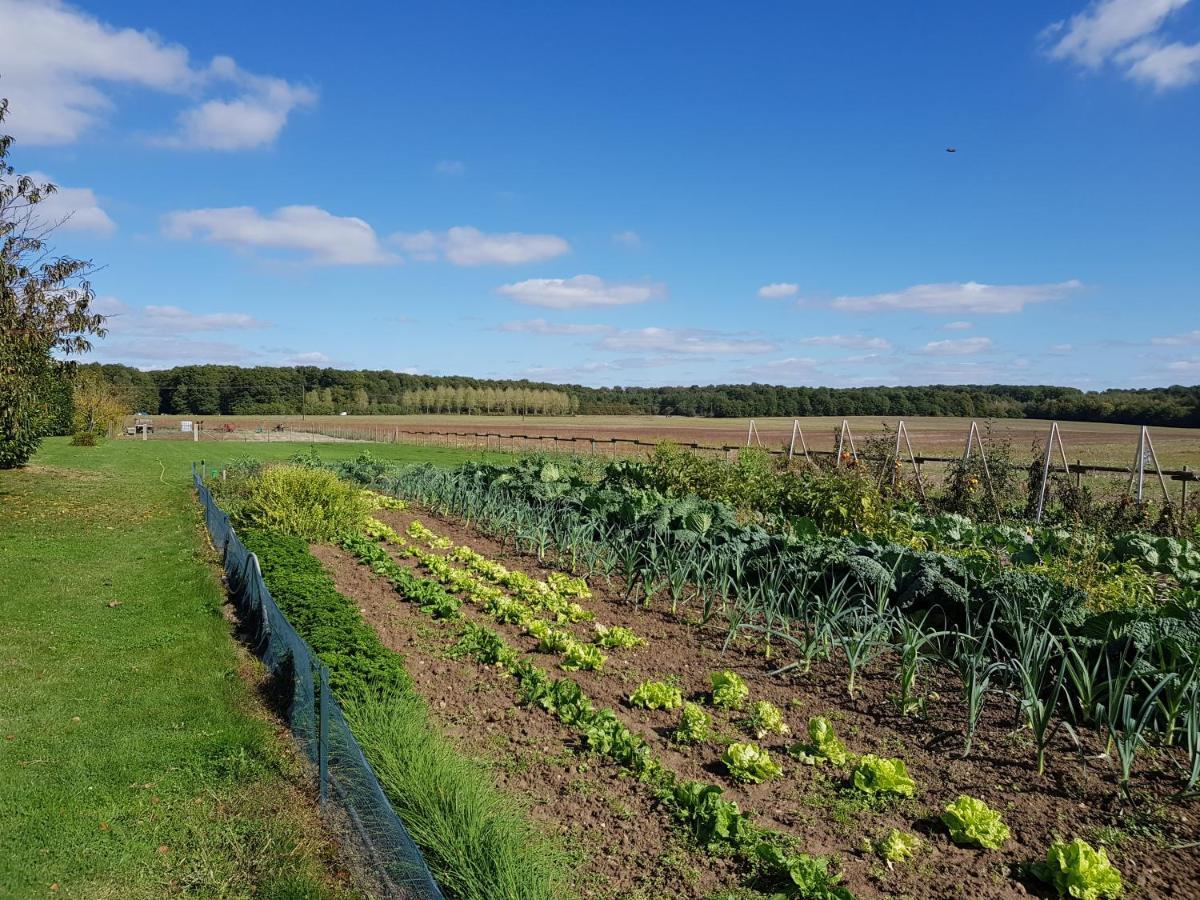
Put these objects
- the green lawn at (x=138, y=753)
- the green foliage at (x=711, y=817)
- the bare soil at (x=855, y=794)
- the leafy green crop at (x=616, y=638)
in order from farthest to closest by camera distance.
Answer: the leafy green crop at (x=616, y=638), the green lawn at (x=138, y=753), the green foliage at (x=711, y=817), the bare soil at (x=855, y=794)

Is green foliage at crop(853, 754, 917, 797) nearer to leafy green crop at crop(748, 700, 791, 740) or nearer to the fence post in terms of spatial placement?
leafy green crop at crop(748, 700, 791, 740)

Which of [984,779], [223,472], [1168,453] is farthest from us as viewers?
[1168,453]

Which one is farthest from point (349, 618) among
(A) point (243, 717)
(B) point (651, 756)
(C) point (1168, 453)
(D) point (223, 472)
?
(C) point (1168, 453)

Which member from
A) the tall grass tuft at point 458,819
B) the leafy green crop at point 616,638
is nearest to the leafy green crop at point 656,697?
the leafy green crop at point 616,638

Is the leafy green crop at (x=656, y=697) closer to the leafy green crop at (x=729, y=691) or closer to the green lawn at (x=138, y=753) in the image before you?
the leafy green crop at (x=729, y=691)

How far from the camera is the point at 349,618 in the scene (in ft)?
19.7

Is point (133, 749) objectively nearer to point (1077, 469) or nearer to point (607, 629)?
point (607, 629)

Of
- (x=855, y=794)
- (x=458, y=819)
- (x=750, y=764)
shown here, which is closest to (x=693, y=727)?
(x=750, y=764)

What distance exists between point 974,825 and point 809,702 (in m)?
1.62

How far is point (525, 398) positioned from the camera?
104 metres

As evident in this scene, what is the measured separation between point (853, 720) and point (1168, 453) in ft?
133

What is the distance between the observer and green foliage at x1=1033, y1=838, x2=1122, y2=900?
9.60 feet

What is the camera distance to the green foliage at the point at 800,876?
9.51ft

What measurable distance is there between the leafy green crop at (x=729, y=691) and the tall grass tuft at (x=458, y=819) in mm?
1612
